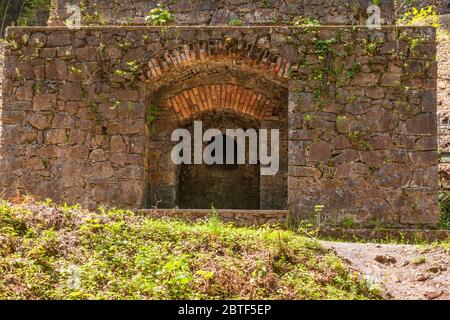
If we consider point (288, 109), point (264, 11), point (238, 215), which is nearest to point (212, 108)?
point (288, 109)

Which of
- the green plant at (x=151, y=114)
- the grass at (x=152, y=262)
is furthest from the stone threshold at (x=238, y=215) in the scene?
the grass at (x=152, y=262)

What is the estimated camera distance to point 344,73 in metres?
7.52

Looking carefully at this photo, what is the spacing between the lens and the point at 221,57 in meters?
7.68

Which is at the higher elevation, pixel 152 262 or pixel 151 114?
pixel 151 114

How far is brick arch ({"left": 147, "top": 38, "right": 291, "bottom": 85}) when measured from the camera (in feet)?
24.9

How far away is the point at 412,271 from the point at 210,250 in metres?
1.86

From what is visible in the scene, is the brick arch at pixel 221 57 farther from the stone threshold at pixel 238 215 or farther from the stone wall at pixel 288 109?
the stone threshold at pixel 238 215

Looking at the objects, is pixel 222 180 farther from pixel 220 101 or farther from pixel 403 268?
pixel 403 268

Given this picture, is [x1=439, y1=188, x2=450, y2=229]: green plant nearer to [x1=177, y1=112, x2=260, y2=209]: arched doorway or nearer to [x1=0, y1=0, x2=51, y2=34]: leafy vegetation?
[x1=177, y1=112, x2=260, y2=209]: arched doorway

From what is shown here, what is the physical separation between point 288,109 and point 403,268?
3025 millimetres

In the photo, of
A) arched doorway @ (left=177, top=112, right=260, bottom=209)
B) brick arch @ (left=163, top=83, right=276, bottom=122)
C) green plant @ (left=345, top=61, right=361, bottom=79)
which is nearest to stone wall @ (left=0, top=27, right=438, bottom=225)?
green plant @ (left=345, top=61, right=361, bottom=79)

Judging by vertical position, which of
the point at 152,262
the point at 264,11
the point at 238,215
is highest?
the point at 264,11
